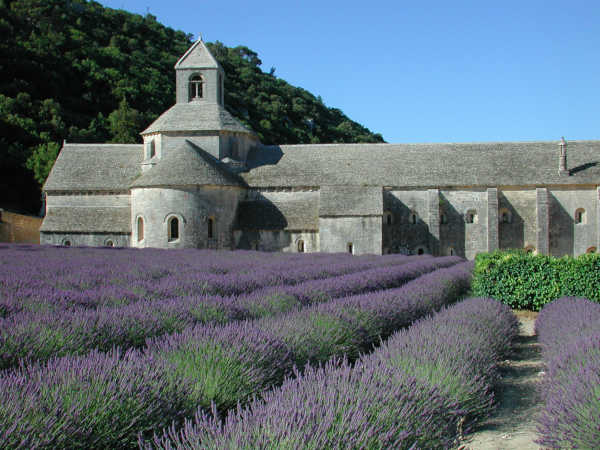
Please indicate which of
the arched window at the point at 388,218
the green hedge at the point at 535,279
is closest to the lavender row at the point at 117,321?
the green hedge at the point at 535,279

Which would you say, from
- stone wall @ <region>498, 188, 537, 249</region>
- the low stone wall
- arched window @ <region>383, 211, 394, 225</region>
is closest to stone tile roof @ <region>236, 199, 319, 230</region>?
arched window @ <region>383, 211, 394, 225</region>

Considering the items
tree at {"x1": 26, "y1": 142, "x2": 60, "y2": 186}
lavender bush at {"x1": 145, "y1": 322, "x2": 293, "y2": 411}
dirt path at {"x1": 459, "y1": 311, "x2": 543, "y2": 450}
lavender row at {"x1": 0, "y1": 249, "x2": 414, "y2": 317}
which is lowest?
dirt path at {"x1": 459, "y1": 311, "x2": 543, "y2": 450}

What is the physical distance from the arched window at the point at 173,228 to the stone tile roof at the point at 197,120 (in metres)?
7.10

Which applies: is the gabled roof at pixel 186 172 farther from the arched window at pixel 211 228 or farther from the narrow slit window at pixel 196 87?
the narrow slit window at pixel 196 87

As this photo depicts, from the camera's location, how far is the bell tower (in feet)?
127

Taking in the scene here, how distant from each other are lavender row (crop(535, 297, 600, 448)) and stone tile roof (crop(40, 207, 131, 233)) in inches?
1170

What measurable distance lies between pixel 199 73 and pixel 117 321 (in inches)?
1339

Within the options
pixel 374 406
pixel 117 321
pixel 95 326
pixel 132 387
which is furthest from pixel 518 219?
pixel 132 387

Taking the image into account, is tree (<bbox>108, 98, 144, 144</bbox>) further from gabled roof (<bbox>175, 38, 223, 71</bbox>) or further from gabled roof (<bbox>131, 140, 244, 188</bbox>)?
gabled roof (<bbox>131, 140, 244, 188</bbox>)

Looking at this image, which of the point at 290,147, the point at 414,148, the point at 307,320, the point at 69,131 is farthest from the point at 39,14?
the point at 307,320

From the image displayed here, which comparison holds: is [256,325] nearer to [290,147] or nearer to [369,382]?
[369,382]

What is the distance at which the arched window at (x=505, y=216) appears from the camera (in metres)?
34.9

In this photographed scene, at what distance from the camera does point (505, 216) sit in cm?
3509

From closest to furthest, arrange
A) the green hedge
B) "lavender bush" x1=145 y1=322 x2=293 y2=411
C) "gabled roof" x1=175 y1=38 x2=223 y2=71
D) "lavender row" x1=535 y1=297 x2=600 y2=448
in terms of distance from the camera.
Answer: "lavender row" x1=535 y1=297 x2=600 y2=448 < "lavender bush" x1=145 y1=322 x2=293 y2=411 < the green hedge < "gabled roof" x1=175 y1=38 x2=223 y2=71
